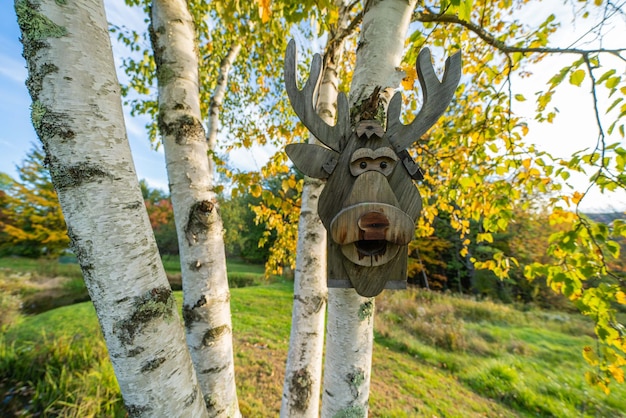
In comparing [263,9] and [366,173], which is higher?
[263,9]

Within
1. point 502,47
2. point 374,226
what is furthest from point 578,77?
point 374,226

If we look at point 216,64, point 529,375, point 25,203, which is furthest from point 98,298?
point 25,203

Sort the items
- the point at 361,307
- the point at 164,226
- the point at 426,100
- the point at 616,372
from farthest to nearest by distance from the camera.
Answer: the point at 164,226 → the point at 616,372 → the point at 361,307 → the point at 426,100

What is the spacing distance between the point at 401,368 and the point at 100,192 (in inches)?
234

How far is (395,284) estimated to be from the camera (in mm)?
1120

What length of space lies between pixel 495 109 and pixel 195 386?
302cm

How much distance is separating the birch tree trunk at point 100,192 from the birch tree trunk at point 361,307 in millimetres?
696

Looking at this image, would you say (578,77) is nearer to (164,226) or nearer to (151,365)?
(151,365)

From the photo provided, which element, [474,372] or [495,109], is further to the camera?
[474,372]

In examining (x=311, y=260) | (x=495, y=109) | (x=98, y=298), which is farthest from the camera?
(x=495, y=109)

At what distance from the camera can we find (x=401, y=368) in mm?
5031

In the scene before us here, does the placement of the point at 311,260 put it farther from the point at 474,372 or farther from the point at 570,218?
the point at 474,372

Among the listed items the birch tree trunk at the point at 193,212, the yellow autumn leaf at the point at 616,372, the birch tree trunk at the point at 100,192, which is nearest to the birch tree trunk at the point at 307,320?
the birch tree trunk at the point at 193,212

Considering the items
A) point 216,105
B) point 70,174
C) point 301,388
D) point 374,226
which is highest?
point 216,105
